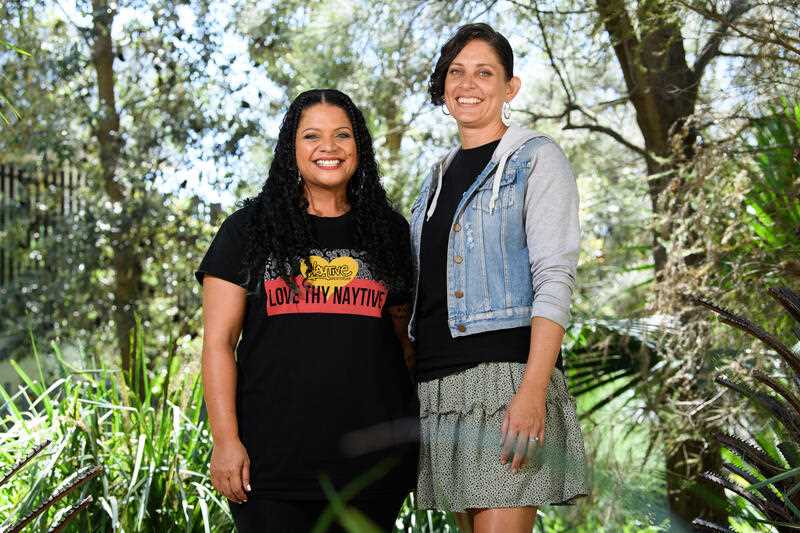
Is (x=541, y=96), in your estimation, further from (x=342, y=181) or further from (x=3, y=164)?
(x=342, y=181)

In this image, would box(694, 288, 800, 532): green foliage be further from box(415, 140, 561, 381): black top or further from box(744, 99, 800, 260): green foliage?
box(744, 99, 800, 260): green foliage

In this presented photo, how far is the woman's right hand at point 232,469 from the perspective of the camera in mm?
2479

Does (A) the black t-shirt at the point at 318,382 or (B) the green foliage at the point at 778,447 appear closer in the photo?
(B) the green foliage at the point at 778,447

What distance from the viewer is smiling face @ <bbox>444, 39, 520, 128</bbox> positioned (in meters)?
2.66

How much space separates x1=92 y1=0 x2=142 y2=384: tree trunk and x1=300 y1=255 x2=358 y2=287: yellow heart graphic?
5.72 m

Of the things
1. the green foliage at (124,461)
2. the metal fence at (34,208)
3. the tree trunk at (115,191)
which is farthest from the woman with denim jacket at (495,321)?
the metal fence at (34,208)

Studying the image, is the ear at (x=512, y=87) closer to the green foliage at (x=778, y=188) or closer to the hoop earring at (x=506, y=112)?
the hoop earring at (x=506, y=112)

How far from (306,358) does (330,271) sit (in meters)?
0.23

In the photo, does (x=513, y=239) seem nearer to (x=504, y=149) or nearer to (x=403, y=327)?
(x=504, y=149)

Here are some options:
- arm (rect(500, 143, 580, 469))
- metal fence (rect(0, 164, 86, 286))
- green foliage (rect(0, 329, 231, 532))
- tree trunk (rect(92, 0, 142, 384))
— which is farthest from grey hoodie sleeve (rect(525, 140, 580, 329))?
metal fence (rect(0, 164, 86, 286))

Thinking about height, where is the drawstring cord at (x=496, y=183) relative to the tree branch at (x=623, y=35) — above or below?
below

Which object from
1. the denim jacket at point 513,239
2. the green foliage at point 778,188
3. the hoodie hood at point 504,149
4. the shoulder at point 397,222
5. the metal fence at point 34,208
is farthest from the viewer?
the metal fence at point 34,208

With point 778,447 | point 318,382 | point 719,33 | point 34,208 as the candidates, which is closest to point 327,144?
point 318,382

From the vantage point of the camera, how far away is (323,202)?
2744mm
